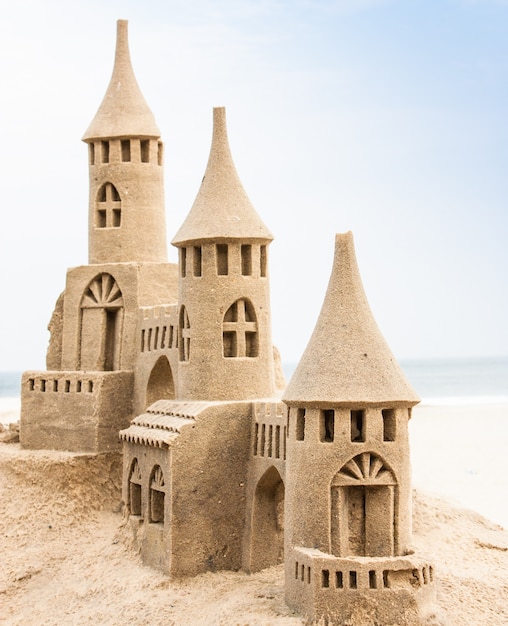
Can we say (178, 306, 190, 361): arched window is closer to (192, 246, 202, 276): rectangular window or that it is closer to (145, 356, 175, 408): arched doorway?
(192, 246, 202, 276): rectangular window

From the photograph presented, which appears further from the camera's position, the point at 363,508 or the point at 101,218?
the point at 101,218

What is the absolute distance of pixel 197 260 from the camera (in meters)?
30.2

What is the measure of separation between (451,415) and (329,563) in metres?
41.5

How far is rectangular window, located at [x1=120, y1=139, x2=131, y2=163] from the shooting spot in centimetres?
3453

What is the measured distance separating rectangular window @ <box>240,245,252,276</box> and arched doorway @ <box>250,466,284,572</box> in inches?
180

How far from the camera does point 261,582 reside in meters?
28.2

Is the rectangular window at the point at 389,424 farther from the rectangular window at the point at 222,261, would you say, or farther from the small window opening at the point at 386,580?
the rectangular window at the point at 222,261

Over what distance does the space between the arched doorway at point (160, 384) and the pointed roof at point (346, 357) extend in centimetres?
705

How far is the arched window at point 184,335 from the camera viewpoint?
30.5m

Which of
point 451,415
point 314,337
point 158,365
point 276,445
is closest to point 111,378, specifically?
point 158,365

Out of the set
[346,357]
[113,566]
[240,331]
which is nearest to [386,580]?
[346,357]

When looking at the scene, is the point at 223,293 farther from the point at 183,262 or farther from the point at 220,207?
the point at 220,207

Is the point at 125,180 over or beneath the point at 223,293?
over

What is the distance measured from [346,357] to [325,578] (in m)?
4.02
